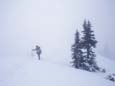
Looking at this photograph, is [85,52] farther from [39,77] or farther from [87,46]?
[39,77]

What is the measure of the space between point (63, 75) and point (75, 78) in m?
1.49

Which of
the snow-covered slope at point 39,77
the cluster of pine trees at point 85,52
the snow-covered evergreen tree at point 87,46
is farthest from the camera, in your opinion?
the snow-covered evergreen tree at point 87,46

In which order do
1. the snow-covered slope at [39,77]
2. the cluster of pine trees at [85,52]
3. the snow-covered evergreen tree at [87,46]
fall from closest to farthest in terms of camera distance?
1. the snow-covered slope at [39,77]
2. the cluster of pine trees at [85,52]
3. the snow-covered evergreen tree at [87,46]

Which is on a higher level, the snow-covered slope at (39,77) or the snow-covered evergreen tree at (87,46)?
the snow-covered evergreen tree at (87,46)

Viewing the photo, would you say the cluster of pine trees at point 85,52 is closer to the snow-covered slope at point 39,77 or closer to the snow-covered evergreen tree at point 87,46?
the snow-covered evergreen tree at point 87,46

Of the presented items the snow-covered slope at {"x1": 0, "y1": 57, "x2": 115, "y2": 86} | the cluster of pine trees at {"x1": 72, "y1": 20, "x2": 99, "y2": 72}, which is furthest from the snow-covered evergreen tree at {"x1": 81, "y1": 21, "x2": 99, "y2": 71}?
the snow-covered slope at {"x1": 0, "y1": 57, "x2": 115, "y2": 86}

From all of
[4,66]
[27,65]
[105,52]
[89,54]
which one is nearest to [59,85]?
[27,65]

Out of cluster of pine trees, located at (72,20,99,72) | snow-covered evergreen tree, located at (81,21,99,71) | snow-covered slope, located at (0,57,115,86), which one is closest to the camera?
snow-covered slope, located at (0,57,115,86)

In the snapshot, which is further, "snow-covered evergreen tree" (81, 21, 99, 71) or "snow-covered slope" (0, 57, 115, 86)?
"snow-covered evergreen tree" (81, 21, 99, 71)

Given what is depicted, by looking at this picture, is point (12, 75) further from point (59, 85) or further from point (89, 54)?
point (89, 54)

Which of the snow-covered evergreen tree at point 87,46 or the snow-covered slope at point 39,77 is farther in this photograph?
the snow-covered evergreen tree at point 87,46

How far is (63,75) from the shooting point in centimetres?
2064

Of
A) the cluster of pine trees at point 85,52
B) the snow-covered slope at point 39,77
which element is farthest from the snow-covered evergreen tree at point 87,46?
the snow-covered slope at point 39,77

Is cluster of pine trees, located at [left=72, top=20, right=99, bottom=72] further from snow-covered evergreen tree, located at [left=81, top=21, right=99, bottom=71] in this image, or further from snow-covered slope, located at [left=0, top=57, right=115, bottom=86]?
snow-covered slope, located at [left=0, top=57, right=115, bottom=86]
